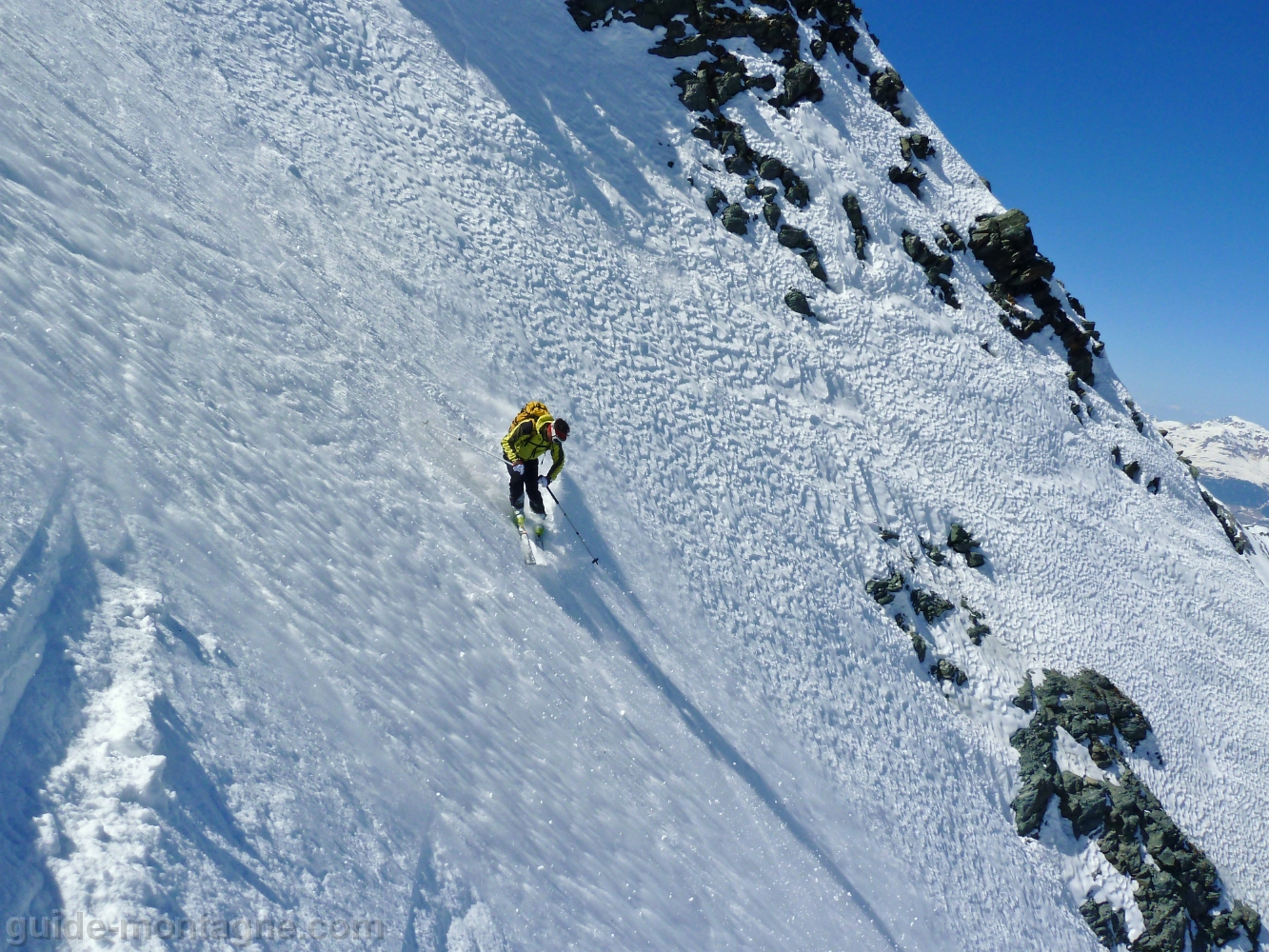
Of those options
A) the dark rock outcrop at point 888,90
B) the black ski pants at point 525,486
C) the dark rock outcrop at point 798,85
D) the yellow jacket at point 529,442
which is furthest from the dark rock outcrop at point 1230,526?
the yellow jacket at point 529,442

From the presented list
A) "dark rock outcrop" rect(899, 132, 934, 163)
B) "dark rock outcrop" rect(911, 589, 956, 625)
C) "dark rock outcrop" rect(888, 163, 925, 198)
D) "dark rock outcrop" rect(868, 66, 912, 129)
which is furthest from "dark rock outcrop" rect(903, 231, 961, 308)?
"dark rock outcrop" rect(911, 589, 956, 625)

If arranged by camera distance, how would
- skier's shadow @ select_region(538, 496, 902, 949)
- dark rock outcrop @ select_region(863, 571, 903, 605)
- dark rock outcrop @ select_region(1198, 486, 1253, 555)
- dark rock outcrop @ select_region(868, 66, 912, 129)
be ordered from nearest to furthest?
skier's shadow @ select_region(538, 496, 902, 949), dark rock outcrop @ select_region(863, 571, 903, 605), dark rock outcrop @ select_region(868, 66, 912, 129), dark rock outcrop @ select_region(1198, 486, 1253, 555)

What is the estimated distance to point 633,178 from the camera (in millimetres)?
24000

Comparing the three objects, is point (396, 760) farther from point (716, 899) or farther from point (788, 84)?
point (788, 84)

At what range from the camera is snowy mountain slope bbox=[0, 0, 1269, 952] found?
6188 mm

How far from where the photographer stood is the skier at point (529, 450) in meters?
11.1

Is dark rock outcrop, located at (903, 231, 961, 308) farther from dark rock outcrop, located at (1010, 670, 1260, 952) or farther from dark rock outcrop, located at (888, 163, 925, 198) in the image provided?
dark rock outcrop, located at (1010, 670, 1260, 952)

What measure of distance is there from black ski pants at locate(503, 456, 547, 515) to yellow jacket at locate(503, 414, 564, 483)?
14cm

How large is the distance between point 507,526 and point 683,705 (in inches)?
178

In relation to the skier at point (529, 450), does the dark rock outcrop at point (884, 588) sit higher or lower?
higher

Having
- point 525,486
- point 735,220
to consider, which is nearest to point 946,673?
point 525,486

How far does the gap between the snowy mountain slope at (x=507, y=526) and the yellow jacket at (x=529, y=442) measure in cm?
105

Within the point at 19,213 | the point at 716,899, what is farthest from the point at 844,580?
the point at 19,213

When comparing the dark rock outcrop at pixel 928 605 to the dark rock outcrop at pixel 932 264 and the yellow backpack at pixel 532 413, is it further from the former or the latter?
the dark rock outcrop at pixel 932 264
